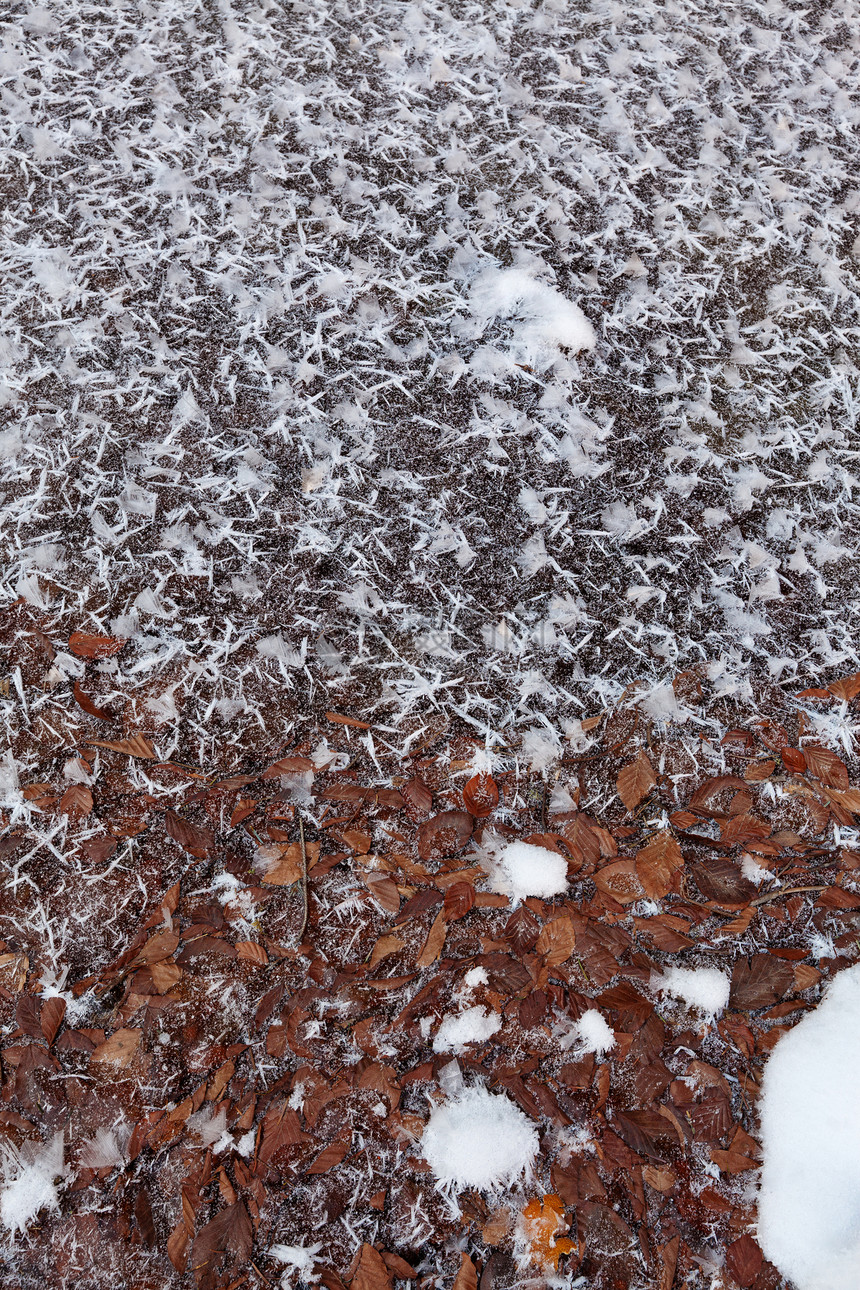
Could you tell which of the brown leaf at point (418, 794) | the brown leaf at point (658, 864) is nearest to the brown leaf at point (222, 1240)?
the brown leaf at point (418, 794)

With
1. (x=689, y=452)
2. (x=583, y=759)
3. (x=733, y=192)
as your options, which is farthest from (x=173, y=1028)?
(x=733, y=192)

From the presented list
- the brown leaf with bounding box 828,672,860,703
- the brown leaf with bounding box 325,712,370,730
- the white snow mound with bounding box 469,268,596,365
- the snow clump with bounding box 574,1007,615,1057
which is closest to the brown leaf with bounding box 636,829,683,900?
the snow clump with bounding box 574,1007,615,1057

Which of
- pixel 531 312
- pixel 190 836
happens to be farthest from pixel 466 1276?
pixel 531 312

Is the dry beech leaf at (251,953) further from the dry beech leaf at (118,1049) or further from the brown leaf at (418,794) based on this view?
the brown leaf at (418,794)

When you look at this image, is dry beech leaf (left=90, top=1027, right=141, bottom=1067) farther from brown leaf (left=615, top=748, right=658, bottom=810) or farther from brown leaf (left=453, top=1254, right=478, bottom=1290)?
brown leaf (left=615, top=748, right=658, bottom=810)

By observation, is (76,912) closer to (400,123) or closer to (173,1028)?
(173,1028)

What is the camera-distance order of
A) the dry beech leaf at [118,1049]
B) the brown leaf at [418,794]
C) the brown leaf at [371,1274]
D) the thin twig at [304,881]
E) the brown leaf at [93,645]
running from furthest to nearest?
the brown leaf at [93,645] → the brown leaf at [418,794] → the thin twig at [304,881] → the dry beech leaf at [118,1049] → the brown leaf at [371,1274]

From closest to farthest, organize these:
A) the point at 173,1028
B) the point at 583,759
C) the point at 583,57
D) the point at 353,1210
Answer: the point at 353,1210
the point at 173,1028
the point at 583,759
the point at 583,57
